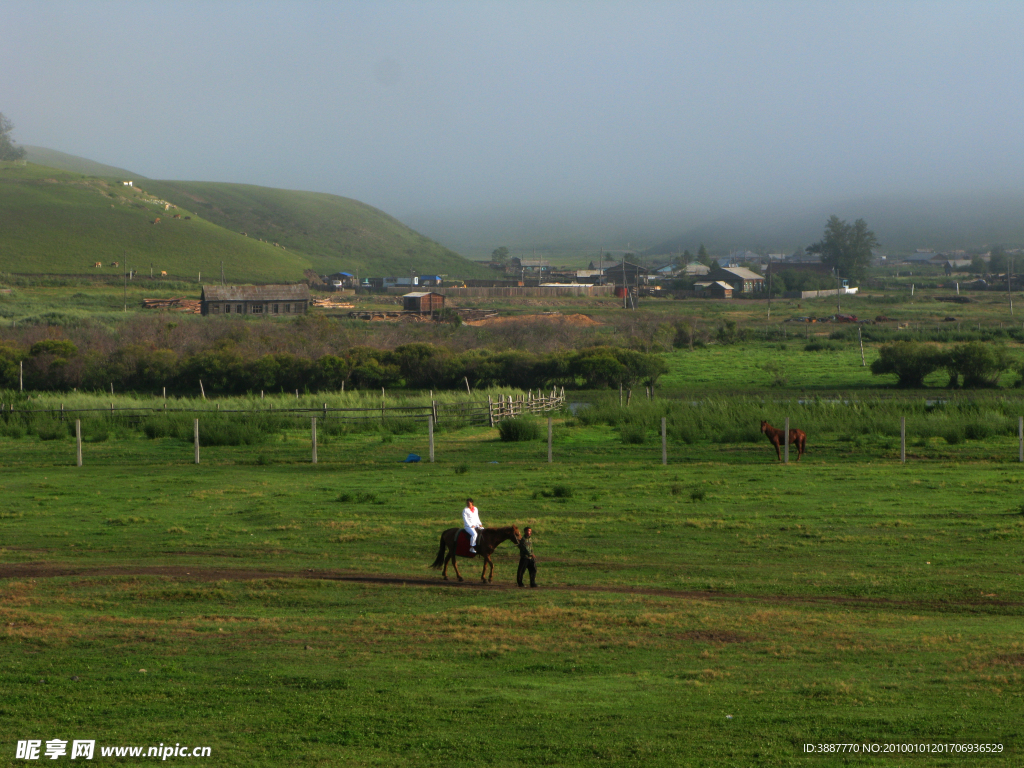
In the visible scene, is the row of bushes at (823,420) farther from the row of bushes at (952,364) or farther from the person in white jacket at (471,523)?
the person in white jacket at (471,523)

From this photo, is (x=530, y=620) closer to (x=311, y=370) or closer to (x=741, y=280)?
(x=311, y=370)

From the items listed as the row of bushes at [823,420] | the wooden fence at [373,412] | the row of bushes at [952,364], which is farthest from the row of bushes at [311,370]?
the row of bushes at [823,420]

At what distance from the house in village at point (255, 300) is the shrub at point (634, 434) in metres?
74.9

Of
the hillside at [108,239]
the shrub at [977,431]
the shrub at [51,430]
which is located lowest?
the shrub at [51,430]

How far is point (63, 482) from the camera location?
27.0 metres

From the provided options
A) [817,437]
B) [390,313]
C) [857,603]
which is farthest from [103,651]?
[390,313]

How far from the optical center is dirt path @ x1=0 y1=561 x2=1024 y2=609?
13562 mm

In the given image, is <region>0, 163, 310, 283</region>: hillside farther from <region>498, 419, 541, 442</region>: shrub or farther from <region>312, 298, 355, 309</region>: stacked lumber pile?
<region>498, 419, 541, 442</region>: shrub

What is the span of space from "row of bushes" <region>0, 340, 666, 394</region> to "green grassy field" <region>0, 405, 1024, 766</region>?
30833 millimetres

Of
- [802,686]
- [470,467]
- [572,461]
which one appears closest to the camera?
[802,686]

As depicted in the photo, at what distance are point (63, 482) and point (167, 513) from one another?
696cm

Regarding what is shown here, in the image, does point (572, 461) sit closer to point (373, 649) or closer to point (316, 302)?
point (373, 649)

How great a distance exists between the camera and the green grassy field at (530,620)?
8.48 metres

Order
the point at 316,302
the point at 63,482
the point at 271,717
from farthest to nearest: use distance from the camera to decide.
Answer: the point at 316,302
the point at 63,482
the point at 271,717
